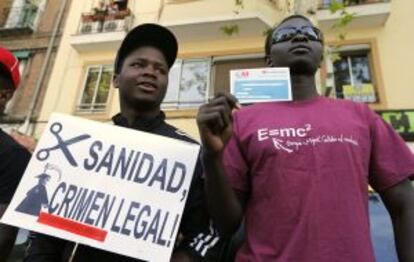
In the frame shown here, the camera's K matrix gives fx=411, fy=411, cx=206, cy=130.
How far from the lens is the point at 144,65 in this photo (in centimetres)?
206

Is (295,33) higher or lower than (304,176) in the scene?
higher

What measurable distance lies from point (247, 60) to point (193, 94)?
4.83 ft

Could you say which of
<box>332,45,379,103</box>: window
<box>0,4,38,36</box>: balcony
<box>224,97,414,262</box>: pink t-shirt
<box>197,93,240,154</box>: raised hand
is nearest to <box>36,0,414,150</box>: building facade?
<box>332,45,379,103</box>: window

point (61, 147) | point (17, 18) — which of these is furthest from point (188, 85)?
point (61, 147)

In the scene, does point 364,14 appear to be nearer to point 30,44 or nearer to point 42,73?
point 42,73

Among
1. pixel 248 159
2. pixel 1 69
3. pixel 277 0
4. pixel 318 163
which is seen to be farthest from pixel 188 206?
pixel 277 0

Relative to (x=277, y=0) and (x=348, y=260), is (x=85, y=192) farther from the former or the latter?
(x=277, y=0)

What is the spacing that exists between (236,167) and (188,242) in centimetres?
36

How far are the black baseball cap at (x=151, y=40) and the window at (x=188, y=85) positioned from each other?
7.08 meters

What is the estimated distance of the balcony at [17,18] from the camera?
11797 millimetres

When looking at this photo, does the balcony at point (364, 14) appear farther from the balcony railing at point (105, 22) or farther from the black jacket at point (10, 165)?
the black jacket at point (10, 165)

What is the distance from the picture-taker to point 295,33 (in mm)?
1933

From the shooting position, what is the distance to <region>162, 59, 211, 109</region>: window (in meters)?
9.34

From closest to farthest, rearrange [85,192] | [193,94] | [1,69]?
[85,192]
[1,69]
[193,94]
